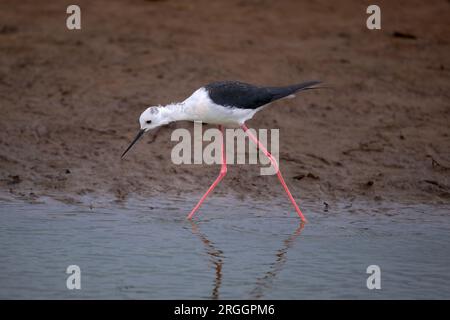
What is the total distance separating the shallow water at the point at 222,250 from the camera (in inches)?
199

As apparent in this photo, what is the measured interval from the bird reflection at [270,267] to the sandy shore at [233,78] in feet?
3.68

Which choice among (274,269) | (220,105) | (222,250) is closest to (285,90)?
(220,105)

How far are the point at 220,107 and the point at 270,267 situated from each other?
5.89 ft

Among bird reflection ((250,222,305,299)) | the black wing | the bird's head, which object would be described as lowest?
bird reflection ((250,222,305,299))

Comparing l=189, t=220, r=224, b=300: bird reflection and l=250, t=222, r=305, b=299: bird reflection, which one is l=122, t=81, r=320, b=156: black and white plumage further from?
l=250, t=222, r=305, b=299: bird reflection

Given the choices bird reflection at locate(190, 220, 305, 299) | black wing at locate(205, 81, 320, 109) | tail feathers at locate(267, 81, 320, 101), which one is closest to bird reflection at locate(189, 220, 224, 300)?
bird reflection at locate(190, 220, 305, 299)

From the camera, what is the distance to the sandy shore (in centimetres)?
746

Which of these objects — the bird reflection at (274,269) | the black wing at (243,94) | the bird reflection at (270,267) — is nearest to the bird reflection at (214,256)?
the bird reflection at (270,267)

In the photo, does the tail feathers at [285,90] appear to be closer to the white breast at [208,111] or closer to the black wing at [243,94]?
the black wing at [243,94]

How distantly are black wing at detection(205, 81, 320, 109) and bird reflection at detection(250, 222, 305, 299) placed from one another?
4.14 feet

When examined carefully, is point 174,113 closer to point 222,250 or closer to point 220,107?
point 220,107

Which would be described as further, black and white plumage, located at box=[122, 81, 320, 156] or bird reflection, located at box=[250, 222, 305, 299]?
black and white plumage, located at box=[122, 81, 320, 156]
